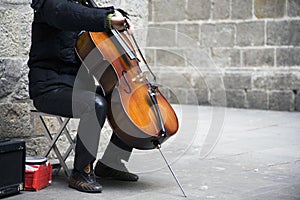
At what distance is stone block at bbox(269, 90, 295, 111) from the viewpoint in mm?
9297

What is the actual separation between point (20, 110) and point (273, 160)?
196cm

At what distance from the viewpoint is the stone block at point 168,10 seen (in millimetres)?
10441

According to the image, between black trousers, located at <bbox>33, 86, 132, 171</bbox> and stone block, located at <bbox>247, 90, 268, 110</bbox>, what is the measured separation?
5.26 m

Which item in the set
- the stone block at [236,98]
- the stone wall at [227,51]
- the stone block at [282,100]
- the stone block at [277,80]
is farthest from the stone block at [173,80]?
the stone block at [282,100]

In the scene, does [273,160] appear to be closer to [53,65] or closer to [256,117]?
[53,65]

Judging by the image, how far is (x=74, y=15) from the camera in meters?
4.24

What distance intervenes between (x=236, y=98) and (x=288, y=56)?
3.03 feet

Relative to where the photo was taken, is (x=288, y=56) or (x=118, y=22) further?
(x=288, y=56)

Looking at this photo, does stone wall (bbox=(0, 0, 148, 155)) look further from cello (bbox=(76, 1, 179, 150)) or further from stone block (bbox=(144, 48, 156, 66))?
stone block (bbox=(144, 48, 156, 66))

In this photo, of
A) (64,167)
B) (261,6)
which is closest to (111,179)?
(64,167)

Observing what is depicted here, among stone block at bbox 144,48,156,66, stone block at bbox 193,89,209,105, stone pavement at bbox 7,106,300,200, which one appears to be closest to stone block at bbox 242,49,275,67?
stone block at bbox 193,89,209,105

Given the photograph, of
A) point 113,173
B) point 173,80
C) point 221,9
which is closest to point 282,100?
point 221,9

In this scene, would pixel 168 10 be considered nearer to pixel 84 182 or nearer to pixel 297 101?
pixel 297 101

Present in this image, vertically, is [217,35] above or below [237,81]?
above
